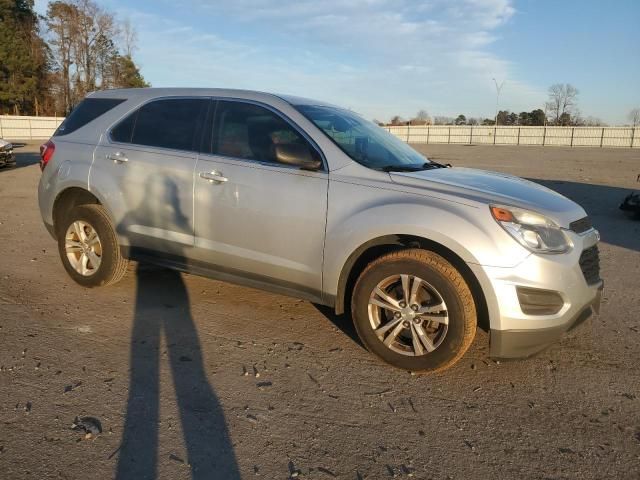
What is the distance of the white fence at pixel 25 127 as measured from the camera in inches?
1473

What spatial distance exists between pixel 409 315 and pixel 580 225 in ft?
4.26

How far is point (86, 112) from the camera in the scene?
16.1 feet

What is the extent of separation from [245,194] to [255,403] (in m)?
1.60

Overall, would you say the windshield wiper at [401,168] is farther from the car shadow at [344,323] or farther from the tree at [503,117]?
the tree at [503,117]

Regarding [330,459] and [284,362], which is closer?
[330,459]

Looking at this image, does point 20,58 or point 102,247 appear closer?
point 102,247

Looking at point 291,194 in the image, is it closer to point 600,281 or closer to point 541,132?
point 600,281

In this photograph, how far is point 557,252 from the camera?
311 cm

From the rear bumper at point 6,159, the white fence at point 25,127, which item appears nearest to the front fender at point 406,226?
the rear bumper at point 6,159

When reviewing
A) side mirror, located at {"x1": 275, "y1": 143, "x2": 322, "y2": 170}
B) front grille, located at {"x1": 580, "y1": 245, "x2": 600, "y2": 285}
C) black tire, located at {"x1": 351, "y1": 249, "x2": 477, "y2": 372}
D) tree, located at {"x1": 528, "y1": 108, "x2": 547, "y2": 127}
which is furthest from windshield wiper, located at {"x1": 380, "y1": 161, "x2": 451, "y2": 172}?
tree, located at {"x1": 528, "y1": 108, "x2": 547, "y2": 127}

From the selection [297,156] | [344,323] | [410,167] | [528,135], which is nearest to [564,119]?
[528,135]

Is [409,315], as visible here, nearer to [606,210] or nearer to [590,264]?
[590,264]

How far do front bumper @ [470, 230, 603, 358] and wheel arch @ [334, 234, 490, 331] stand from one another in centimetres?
10

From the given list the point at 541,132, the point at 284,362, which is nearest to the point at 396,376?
the point at 284,362
